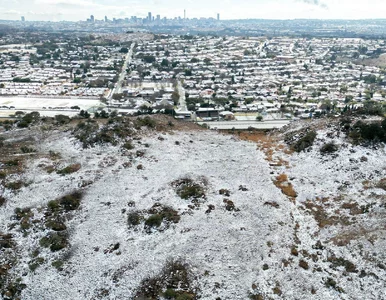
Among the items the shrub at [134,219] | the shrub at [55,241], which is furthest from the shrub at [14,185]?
the shrub at [134,219]

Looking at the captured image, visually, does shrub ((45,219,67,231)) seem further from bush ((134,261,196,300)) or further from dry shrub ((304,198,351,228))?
dry shrub ((304,198,351,228))

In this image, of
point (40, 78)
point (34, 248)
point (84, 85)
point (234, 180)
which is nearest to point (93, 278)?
point (34, 248)

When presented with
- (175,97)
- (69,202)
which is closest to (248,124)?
(175,97)

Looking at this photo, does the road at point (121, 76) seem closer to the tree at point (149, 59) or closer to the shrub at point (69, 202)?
the tree at point (149, 59)

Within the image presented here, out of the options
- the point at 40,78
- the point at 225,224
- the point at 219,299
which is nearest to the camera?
the point at 219,299

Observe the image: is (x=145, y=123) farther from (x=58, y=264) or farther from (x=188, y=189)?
(x=58, y=264)

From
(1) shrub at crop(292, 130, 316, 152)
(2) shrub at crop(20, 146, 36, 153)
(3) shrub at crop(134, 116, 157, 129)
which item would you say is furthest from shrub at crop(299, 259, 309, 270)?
(2) shrub at crop(20, 146, 36, 153)

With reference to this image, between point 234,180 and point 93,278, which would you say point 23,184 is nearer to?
point 93,278
